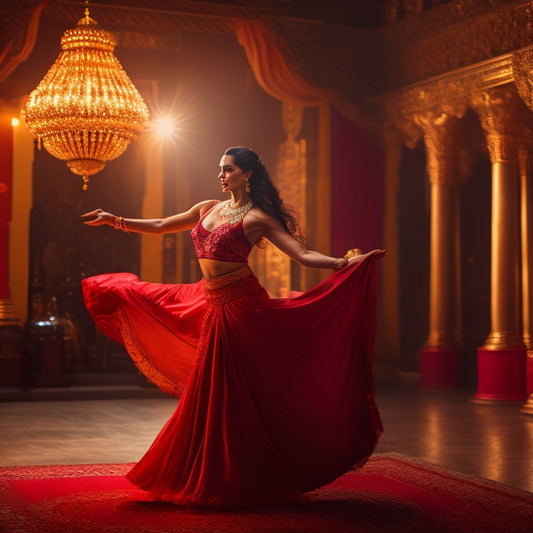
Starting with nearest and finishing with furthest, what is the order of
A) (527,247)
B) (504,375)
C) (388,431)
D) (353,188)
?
(388,431) < (504,375) < (527,247) < (353,188)

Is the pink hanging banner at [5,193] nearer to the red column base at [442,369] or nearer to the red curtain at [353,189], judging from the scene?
the red curtain at [353,189]

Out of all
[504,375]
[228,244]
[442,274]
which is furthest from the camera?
[442,274]

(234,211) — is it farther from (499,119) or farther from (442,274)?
(442,274)

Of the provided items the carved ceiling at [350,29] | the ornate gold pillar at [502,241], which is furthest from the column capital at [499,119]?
Answer: the carved ceiling at [350,29]

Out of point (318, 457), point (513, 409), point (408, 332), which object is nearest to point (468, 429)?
point (513, 409)

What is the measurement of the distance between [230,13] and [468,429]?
4.59 m

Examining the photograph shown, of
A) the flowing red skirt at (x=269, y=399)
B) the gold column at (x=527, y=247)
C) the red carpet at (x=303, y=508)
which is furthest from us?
the gold column at (x=527, y=247)

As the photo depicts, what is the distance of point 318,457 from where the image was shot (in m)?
4.39

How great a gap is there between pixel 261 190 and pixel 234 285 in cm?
46

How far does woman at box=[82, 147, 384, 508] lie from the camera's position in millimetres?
4297

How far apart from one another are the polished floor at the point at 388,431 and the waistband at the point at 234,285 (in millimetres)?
1581

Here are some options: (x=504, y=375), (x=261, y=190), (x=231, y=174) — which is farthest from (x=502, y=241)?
(x=231, y=174)

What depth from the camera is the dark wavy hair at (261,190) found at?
4.61m

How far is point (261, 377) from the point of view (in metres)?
4.47
